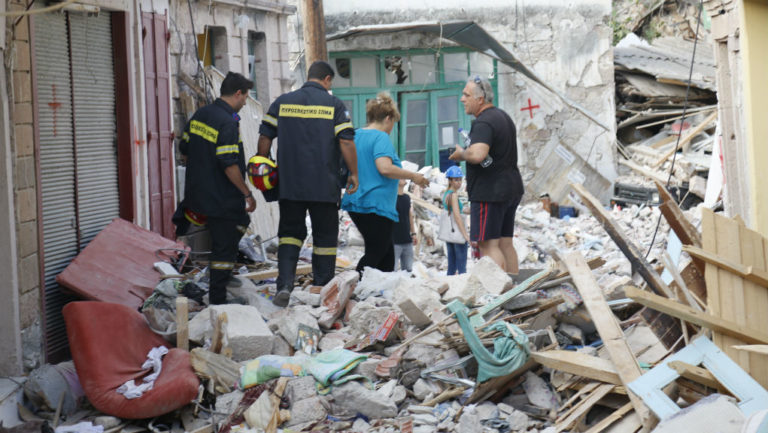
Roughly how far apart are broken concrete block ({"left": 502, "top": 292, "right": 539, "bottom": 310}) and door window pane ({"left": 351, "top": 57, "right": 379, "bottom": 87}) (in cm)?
1117

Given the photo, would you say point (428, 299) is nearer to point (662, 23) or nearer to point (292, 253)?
point (292, 253)

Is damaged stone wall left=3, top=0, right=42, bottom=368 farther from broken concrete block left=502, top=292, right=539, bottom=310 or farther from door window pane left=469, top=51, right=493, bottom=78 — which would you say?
door window pane left=469, top=51, right=493, bottom=78

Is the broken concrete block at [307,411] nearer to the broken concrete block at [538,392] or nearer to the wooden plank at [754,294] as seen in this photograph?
the broken concrete block at [538,392]

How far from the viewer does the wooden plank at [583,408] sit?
183 inches

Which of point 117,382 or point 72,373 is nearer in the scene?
point 117,382

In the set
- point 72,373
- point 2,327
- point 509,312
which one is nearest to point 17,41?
point 2,327

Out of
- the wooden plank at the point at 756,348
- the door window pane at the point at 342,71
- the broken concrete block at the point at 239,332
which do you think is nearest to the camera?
the wooden plank at the point at 756,348

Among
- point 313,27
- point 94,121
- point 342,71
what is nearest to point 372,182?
point 94,121

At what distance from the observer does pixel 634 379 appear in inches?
180

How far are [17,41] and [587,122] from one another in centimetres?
1296

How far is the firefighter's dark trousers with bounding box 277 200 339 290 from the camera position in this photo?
22.3 ft

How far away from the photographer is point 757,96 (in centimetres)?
786

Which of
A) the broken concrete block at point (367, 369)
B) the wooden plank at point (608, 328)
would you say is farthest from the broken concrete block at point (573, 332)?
the broken concrete block at point (367, 369)

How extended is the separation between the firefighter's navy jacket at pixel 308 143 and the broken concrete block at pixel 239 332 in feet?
3.97
